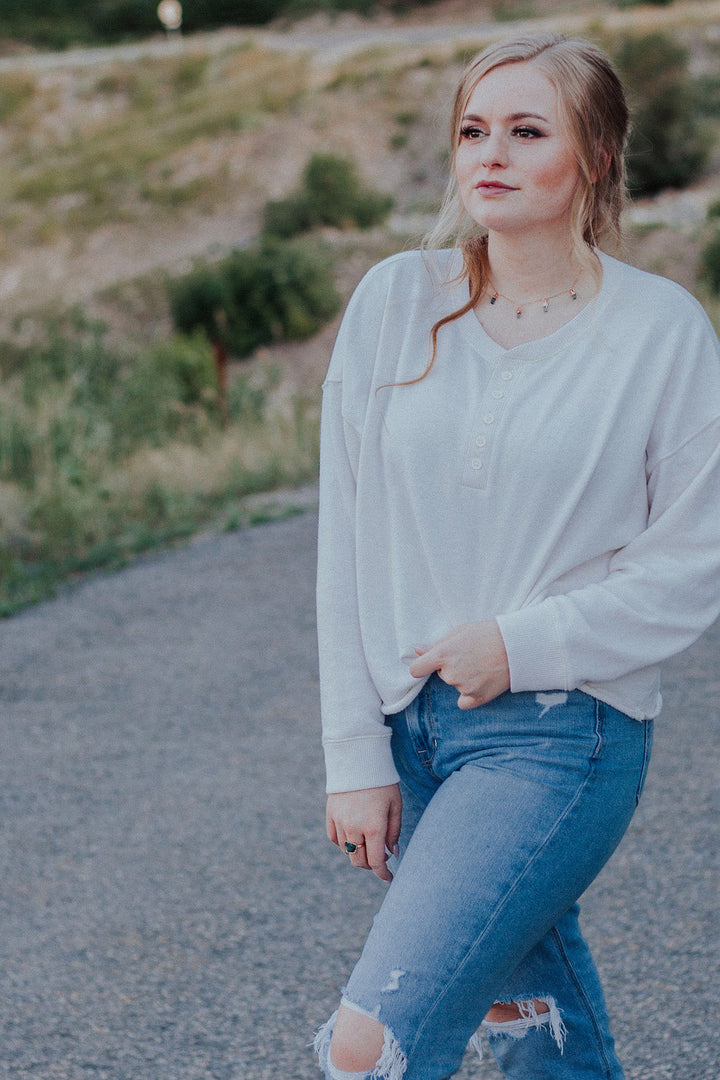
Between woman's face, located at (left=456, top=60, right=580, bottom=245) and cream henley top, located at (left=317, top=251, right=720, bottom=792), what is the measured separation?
0.13m

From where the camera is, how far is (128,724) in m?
4.68

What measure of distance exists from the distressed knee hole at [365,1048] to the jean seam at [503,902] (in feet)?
0.10

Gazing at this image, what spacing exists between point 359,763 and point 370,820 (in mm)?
87

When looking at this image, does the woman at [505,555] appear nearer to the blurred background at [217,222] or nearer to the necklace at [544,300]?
the necklace at [544,300]

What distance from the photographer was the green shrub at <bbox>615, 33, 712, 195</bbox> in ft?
87.8

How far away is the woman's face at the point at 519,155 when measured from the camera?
166cm

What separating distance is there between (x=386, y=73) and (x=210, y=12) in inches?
967

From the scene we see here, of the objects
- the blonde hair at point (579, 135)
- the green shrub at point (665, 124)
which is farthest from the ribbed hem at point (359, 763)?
the green shrub at point (665, 124)

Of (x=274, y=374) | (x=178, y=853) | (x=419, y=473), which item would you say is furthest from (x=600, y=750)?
(x=274, y=374)

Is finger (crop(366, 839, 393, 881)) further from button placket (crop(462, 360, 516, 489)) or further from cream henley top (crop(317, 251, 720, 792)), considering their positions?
button placket (crop(462, 360, 516, 489))

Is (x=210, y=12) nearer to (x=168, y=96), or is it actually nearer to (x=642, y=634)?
(x=168, y=96)

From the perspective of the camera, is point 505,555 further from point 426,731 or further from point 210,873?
point 210,873

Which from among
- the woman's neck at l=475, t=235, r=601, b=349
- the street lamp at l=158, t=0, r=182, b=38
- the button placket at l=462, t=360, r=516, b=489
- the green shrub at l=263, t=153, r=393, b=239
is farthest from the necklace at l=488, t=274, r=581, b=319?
the street lamp at l=158, t=0, r=182, b=38

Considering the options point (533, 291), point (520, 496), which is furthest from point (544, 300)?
point (520, 496)
